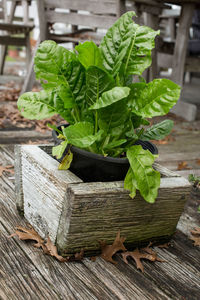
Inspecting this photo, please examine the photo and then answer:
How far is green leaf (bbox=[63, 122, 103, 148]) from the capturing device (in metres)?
1.32

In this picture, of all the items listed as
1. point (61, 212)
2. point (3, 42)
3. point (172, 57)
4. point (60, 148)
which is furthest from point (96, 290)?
point (3, 42)

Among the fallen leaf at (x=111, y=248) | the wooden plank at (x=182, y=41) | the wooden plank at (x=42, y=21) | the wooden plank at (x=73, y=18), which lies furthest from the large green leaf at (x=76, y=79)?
the wooden plank at (x=182, y=41)

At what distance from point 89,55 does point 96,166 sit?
0.42 meters

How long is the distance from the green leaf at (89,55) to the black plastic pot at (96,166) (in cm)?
33

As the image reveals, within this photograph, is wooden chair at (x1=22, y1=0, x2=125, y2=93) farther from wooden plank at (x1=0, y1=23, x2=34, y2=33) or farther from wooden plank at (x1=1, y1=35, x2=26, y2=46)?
wooden plank at (x1=1, y1=35, x2=26, y2=46)

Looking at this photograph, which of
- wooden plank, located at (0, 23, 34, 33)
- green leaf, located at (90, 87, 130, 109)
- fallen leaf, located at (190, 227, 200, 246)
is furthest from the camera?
wooden plank, located at (0, 23, 34, 33)

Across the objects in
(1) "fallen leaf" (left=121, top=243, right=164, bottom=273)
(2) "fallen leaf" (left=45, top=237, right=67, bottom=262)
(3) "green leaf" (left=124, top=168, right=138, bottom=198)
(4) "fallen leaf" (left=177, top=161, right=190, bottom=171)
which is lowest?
(4) "fallen leaf" (left=177, top=161, right=190, bottom=171)

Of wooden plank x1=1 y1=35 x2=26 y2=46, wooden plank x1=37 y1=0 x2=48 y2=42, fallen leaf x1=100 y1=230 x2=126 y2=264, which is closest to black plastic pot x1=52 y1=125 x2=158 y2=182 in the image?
fallen leaf x1=100 y1=230 x2=126 y2=264

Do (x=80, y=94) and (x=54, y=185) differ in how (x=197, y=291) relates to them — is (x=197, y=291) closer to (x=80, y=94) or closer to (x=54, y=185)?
(x=54, y=185)

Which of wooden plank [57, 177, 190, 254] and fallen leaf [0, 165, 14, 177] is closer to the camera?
wooden plank [57, 177, 190, 254]

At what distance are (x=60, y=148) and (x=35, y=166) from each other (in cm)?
20

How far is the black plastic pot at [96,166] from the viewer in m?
1.41

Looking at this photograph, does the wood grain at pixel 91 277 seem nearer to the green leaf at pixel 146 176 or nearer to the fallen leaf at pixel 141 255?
the fallen leaf at pixel 141 255

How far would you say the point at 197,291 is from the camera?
1.37 m
